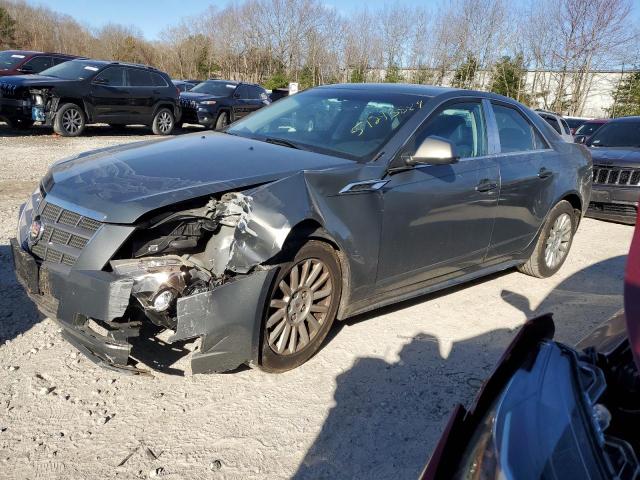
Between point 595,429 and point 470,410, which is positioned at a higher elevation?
point 595,429

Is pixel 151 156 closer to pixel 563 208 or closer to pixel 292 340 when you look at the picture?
pixel 292 340

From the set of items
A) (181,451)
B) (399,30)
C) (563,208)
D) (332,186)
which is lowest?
(181,451)

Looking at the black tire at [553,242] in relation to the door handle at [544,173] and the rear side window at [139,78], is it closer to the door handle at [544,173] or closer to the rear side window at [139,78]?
the door handle at [544,173]

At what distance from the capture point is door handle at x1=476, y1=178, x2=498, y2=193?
4.22 metres

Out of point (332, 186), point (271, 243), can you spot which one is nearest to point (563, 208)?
point (332, 186)

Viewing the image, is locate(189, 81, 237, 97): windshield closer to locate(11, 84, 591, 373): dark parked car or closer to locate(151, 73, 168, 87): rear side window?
locate(151, 73, 168, 87): rear side window

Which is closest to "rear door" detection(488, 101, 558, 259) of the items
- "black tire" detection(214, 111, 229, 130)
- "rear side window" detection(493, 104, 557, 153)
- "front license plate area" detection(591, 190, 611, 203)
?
"rear side window" detection(493, 104, 557, 153)

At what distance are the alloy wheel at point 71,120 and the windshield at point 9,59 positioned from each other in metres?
3.24

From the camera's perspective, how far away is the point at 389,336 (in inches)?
155

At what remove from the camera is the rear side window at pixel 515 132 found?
4670 millimetres

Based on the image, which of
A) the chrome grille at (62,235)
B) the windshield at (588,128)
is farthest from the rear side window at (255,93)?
the chrome grille at (62,235)

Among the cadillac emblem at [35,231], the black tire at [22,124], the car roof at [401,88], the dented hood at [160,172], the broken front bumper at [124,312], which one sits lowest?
the black tire at [22,124]

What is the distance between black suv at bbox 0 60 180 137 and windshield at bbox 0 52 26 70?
5.87 feet

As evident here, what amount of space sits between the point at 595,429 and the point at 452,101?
329cm
